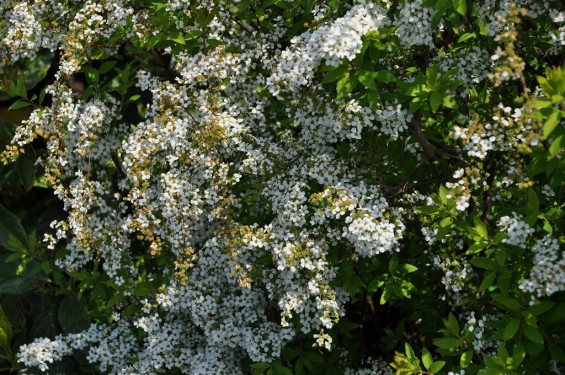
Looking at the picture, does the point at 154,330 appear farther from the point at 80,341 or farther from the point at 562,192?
the point at 562,192

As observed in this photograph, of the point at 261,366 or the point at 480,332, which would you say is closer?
the point at 480,332

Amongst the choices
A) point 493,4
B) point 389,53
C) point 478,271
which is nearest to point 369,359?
point 478,271

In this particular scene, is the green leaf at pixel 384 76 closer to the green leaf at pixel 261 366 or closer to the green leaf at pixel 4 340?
the green leaf at pixel 261 366

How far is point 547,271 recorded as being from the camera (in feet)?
10.1

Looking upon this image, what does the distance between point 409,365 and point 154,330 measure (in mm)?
1467

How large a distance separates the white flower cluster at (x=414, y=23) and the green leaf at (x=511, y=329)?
126 cm

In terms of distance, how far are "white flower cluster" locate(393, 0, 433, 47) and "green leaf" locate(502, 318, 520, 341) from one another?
1.26 meters

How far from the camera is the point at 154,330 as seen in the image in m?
4.34

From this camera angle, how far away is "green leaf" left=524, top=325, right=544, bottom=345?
3250mm

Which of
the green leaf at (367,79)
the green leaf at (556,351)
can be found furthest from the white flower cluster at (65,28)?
the green leaf at (556,351)

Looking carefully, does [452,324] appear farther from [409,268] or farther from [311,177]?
[311,177]

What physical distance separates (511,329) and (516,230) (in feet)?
1.36

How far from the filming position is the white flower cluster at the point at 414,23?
3.39 metres

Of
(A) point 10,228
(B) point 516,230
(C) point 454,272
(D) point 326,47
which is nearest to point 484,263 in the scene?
(B) point 516,230
